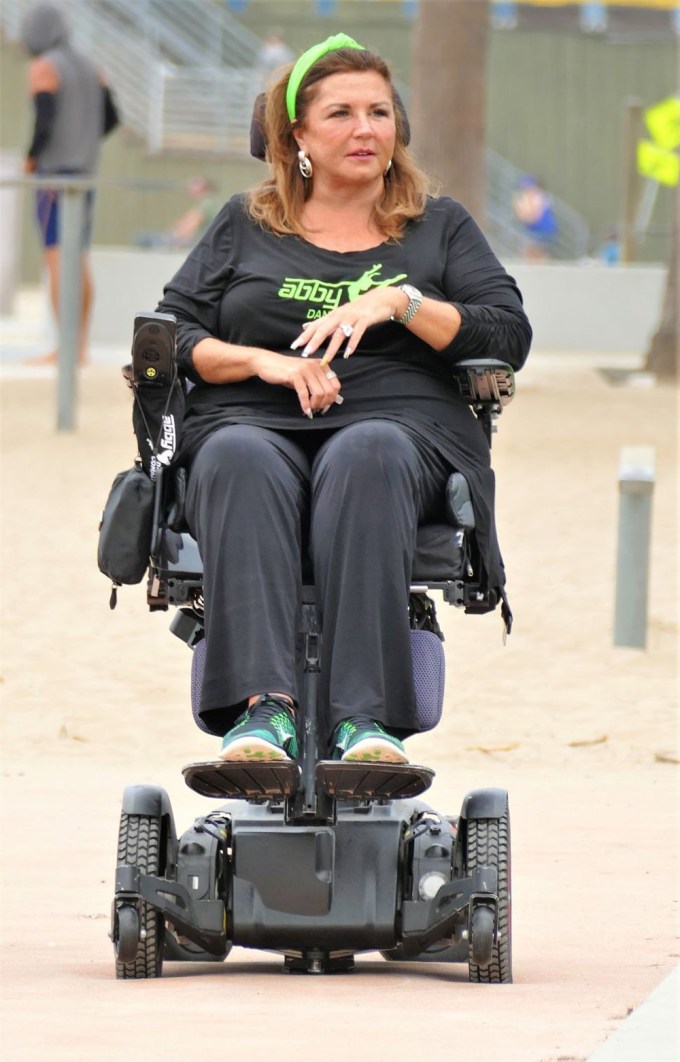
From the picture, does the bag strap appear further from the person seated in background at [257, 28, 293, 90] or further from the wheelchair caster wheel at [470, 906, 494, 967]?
the person seated in background at [257, 28, 293, 90]

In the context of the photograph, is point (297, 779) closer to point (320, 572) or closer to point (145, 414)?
point (320, 572)

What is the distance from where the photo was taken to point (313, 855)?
3631 millimetres

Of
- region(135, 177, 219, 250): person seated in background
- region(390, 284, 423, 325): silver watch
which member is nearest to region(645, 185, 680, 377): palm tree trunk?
region(135, 177, 219, 250): person seated in background

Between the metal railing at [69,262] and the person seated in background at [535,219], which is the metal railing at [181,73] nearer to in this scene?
the person seated in background at [535,219]

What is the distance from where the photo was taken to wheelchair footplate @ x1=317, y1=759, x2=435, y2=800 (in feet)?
11.4

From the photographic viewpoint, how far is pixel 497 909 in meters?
3.62

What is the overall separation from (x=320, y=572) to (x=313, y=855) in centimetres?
49

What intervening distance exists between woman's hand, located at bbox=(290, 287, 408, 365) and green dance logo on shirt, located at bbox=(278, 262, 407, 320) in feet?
0.36

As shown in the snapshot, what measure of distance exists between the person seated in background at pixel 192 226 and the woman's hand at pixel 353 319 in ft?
56.5

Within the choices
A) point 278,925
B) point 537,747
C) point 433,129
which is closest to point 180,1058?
point 278,925

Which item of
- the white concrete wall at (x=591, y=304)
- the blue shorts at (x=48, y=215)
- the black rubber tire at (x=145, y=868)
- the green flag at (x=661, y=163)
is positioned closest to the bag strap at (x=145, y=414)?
the black rubber tire at (x=145, y=868)

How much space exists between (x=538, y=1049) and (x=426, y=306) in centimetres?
155

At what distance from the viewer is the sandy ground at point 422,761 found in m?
3.21

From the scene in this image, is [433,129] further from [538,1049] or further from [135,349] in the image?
[538,1049]
